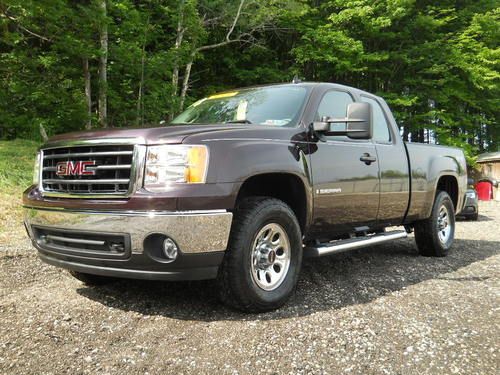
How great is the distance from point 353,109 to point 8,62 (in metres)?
11.9

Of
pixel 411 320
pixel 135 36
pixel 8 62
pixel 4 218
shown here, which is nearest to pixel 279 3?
pixel 135 36

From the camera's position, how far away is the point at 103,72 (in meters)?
13.9

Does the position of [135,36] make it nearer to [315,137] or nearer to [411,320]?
[315,137]

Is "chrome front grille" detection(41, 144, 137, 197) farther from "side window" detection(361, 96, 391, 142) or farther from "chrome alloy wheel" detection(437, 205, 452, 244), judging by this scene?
"chrome alloy wheel" detection(437, 205, 452, 244)

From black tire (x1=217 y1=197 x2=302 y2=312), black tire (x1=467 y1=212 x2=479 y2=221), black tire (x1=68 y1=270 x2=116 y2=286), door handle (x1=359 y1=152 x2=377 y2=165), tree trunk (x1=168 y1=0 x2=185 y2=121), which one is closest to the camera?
black tire (x1=217 y1=197 x2=302 y2=312)

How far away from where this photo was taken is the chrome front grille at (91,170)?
3207 millimetres

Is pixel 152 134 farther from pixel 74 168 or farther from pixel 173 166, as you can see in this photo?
pixel 74 168

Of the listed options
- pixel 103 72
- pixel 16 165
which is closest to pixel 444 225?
pixel 16 165

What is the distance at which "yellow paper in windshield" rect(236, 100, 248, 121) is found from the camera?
442 centimetres

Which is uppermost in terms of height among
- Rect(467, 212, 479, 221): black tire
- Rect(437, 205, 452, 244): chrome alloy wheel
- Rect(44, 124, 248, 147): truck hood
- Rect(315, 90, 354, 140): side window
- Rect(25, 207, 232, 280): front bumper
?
Rect(315, 90, 354, 140): side window

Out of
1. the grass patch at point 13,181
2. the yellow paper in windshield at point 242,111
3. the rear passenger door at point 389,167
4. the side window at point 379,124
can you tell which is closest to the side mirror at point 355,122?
the yellow paper in windshield at point 242,111

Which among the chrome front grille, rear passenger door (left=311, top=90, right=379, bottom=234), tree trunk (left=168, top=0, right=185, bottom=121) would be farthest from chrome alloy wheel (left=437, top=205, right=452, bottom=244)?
tree trunk (left=168, top=0, right=185, bottom=121)

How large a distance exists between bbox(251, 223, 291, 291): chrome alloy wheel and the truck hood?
0.88 meters

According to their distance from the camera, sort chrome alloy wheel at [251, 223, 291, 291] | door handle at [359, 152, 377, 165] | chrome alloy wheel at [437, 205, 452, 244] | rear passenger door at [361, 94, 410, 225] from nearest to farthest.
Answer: chrome alloy wheel at [251, 223, 291, 291] → door handle at [359, 152, 377, 165] → rear passenger door at [361, 94, 410, 225] → chrome alloy wheel at [437, 205, 452, 244]
